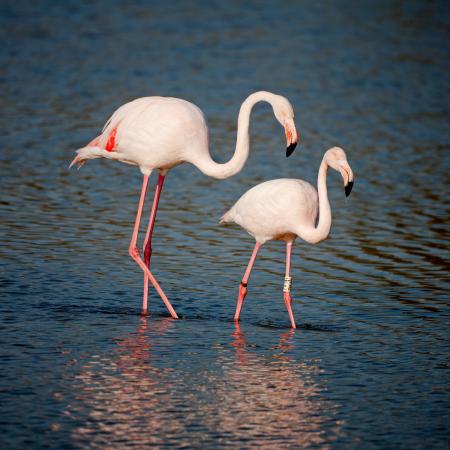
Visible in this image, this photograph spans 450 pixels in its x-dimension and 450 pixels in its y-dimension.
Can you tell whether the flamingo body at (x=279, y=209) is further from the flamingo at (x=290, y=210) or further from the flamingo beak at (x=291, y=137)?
the flamingo beak at (x=291, y=137)

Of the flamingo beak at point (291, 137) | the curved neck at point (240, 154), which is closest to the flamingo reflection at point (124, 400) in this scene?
the curved neck at point (240, 154)

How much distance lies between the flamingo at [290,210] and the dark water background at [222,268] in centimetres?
54

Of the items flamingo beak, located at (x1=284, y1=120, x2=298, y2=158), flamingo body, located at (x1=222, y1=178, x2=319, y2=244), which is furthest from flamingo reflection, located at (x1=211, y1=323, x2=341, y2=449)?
flamingo beak, located at (x1=284, y1=120, x2=298, y2=158)

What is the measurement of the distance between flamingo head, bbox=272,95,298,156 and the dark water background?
1.29 metres

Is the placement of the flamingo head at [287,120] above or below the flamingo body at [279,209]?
above

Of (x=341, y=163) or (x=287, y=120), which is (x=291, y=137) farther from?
(x=341, y=163)

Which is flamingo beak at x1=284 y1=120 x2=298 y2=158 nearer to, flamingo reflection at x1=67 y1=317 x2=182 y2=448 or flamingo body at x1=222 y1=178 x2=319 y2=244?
flamingo body at x1=222 y1=178 x2=319 y2=244

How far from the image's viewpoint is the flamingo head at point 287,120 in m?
8.47

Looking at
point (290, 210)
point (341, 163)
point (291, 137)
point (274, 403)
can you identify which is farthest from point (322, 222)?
point (274, 403)

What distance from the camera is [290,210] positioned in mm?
8398

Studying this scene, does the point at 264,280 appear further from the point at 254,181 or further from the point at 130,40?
the point at 130,40

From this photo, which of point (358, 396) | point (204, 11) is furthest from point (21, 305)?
point (204, 11)

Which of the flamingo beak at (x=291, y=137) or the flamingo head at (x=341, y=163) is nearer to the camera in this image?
the flamingo head at (x=341, y=163)

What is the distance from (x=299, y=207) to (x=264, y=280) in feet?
4.10
